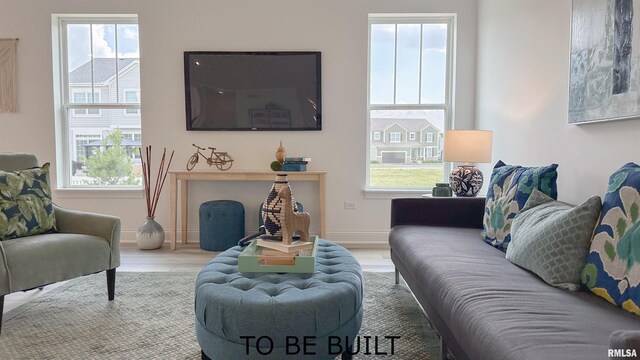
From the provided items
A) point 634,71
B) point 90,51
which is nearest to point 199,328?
point 634,71

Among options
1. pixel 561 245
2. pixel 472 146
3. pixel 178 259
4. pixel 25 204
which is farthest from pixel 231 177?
pixel 561 245

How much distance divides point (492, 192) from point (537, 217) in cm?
62

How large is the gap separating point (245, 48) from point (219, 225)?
6.08ft

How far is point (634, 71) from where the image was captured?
1796 millimetres

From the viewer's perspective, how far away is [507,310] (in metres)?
1.25

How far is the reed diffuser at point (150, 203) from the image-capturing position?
155 inches

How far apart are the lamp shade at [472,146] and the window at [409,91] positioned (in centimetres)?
117

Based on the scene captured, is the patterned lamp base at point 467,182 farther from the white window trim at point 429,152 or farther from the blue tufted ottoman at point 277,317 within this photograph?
the blue tufted ottoman at point 277,317

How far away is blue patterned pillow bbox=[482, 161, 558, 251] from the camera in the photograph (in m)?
2.09
